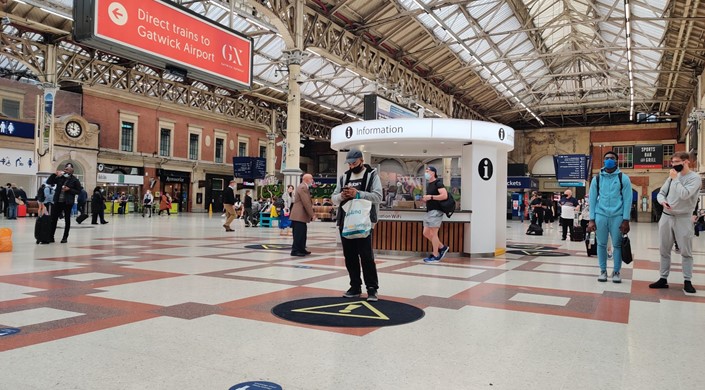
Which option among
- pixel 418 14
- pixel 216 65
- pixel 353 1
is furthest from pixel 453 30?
pixel 216 65

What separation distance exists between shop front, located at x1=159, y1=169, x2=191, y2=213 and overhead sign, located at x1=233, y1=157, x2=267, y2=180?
4.08 meters

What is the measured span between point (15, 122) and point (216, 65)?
21.2 metres

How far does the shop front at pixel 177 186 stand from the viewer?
35.1 metres

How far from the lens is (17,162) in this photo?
2634 cm

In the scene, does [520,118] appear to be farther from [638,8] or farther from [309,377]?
[309,377]

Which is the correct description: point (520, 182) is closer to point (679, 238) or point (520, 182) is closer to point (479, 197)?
point (479, 197)

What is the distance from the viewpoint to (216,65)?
9.12 m

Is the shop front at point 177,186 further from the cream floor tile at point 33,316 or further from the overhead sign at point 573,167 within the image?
the cream floor tile at point 33,316

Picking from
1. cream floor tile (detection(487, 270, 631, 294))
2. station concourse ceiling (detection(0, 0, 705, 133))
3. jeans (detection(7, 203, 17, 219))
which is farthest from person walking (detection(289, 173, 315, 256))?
jeans (detection(7, 203, 17, 219))

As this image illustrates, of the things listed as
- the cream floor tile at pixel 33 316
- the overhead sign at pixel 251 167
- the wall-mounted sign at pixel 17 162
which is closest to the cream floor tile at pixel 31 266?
the cream floor tile at pixel 33 316

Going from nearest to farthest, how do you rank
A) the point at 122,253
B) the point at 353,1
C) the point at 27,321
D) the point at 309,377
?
the point at 309,377, the point at 27,321, the point at 122,253, the point at 353,1

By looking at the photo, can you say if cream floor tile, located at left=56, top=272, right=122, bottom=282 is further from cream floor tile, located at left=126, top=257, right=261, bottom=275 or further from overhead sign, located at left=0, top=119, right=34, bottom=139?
overhead sign, located at left=0, top=119, right=34, bottom=139

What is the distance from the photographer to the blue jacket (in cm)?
616

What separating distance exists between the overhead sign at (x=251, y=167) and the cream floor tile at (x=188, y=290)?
28.8 meters
